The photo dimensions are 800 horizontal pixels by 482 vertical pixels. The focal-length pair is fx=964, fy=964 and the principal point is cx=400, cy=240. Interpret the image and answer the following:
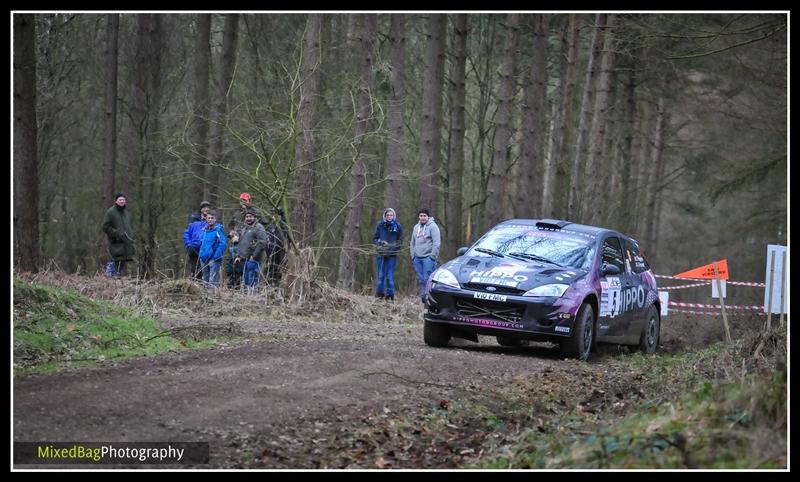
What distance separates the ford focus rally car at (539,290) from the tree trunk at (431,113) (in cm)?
829

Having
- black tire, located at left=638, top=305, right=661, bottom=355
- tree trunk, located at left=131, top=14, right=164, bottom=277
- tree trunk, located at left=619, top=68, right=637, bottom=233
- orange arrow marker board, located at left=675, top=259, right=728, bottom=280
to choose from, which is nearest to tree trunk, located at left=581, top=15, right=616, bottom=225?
tree trunk, located at left=619, top=68, right=637, bottom=233

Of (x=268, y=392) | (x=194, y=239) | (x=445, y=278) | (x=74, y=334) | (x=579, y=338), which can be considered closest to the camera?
(x=268, y=392)

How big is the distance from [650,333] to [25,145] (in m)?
11.4

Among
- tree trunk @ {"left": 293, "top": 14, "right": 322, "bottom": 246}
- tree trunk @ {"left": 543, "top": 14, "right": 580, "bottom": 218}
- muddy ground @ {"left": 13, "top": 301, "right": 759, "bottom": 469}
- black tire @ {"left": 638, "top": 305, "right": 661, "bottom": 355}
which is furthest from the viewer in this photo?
tree trunk @ {"left": 543, "top": 14, "right": 580, "bottom": 218}

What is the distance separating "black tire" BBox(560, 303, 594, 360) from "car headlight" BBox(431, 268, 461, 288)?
1.53 metres

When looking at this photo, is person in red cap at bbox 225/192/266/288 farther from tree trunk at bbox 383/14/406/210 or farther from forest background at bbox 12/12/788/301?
tree trunk at bbox 383/14/406/210

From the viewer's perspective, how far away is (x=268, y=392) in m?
8.55

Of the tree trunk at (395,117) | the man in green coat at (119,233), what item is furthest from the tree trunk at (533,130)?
the man in green coat at (119,233)

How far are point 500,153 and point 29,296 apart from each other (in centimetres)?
1534

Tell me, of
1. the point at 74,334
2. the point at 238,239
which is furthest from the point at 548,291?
the point at 238,239

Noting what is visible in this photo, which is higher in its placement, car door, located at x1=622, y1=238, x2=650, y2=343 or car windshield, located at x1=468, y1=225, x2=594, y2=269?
car windshield, located at x1=468, y1=225, x2=594, y2=269

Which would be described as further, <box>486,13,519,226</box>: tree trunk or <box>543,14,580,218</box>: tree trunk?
<box>543,14,580,218</box>: tree trunk

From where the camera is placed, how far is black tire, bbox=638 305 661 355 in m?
14.8

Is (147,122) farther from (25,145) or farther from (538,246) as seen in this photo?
(538,246)
